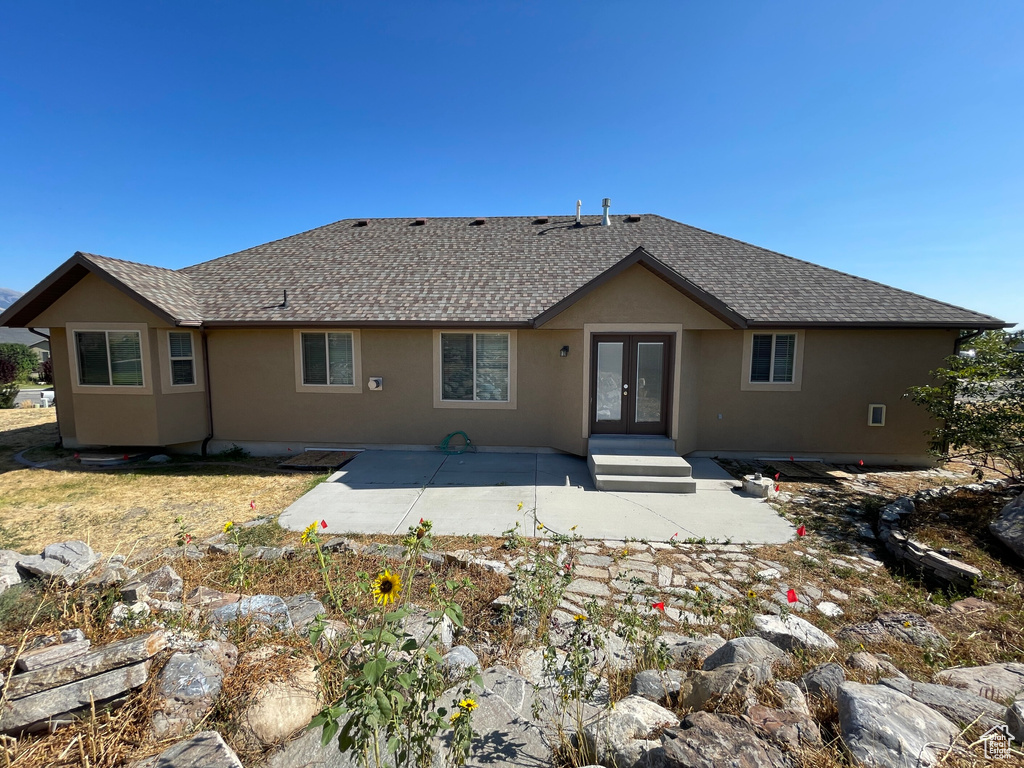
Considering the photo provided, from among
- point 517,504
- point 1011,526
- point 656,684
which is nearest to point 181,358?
point 517,504

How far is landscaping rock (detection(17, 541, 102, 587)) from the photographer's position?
11.8 feet

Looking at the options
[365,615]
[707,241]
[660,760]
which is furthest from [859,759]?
[707,241]

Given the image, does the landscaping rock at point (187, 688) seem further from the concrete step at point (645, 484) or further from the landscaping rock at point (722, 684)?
the concrete step at point (645, 484)

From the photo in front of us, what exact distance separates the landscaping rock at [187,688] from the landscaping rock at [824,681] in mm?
3472

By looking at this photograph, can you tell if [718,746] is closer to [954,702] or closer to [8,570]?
[954,702]

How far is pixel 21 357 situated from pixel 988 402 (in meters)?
41.0

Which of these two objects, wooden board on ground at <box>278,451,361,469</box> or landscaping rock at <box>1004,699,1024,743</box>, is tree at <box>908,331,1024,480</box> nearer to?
landscaping rock at <box>1004,699,1024,743</box>

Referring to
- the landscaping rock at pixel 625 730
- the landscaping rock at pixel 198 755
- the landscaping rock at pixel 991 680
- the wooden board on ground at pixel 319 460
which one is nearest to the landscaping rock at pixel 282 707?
the landscaping rock at pixel 198 755

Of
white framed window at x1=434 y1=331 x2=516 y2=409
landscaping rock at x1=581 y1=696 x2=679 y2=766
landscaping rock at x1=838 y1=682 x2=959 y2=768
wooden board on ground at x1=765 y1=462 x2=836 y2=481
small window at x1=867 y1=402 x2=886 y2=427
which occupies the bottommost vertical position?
wooden board on ground at x1=765 y1=462 x2=836 y2=481

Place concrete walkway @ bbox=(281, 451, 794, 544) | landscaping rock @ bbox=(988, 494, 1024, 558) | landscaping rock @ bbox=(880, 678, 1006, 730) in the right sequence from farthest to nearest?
concrete walkway @ bbox=(281, 451, 794, 544) → landscaping rock @ bbox=(988, 494, 1024, 558) → landscaping rock @ bbox=(880, 678, 1006, 730)

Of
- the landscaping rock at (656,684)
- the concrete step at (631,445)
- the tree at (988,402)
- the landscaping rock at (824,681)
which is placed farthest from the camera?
the concrete step at (631,445)

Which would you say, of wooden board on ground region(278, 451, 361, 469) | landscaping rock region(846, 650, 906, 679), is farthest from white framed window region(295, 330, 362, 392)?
landscaping rock region(846, 650, 906, 679)

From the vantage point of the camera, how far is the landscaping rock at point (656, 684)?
2.73 metres

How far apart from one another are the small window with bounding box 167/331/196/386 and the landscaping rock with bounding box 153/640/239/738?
29.6ft
